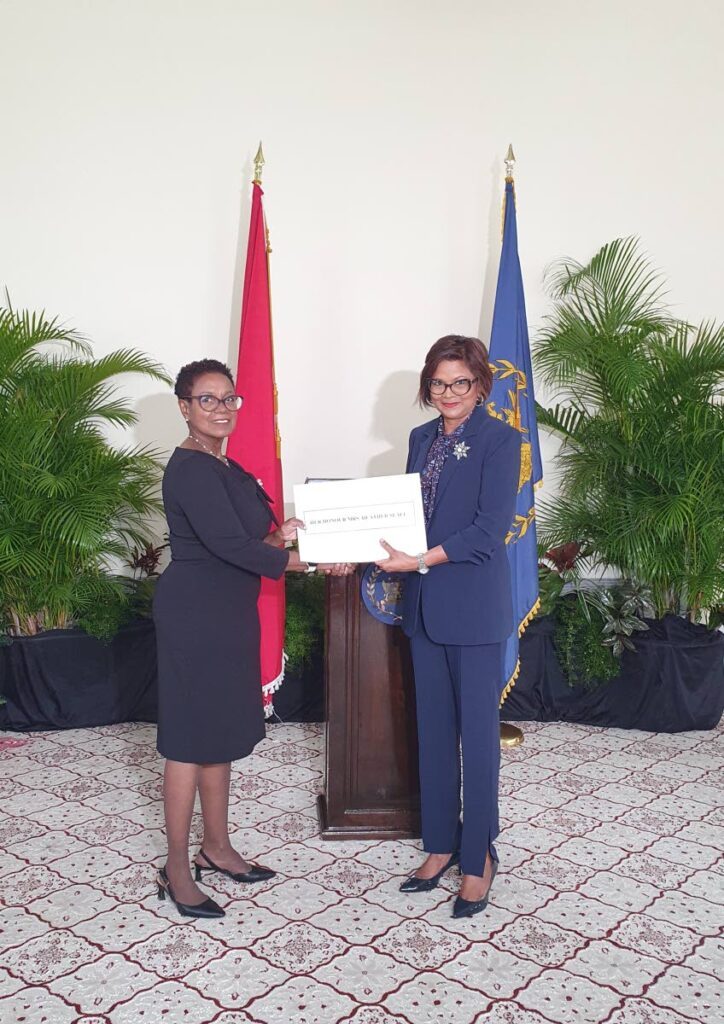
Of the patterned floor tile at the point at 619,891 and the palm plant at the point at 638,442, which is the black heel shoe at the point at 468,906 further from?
the palm plant at the point at 638,442

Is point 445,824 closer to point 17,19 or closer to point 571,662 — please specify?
point 571,662

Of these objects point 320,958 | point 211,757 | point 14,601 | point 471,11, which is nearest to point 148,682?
point 14,601

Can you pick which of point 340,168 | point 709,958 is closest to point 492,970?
point 709,958

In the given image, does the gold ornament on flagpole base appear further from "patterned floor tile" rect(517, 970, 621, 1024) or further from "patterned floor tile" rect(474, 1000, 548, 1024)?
"patterned floor tile" rect(474, 1000, 548, 1024)

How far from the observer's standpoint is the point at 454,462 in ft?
8.11

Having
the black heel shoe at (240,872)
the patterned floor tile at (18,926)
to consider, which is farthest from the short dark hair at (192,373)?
the patterned floor tile at (18,926)

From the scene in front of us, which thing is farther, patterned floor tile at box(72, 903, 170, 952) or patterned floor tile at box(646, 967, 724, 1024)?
patterned floor tile at box(72, 903, 170, 952)

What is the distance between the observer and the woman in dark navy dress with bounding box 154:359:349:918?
2348mm

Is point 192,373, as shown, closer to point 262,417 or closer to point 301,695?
point 262,417

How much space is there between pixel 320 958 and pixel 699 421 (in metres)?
2.69

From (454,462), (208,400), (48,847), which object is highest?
(208,400)

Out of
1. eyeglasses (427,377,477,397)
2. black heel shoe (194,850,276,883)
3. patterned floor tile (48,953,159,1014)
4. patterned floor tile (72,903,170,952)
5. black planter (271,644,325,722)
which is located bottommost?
patterned floor tile (48,953,159,1014)

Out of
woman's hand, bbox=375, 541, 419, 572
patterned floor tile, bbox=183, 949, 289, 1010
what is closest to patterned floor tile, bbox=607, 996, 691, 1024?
patterned floor tile, bbox=183, 949, 289, 1010

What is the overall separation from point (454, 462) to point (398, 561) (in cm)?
33
